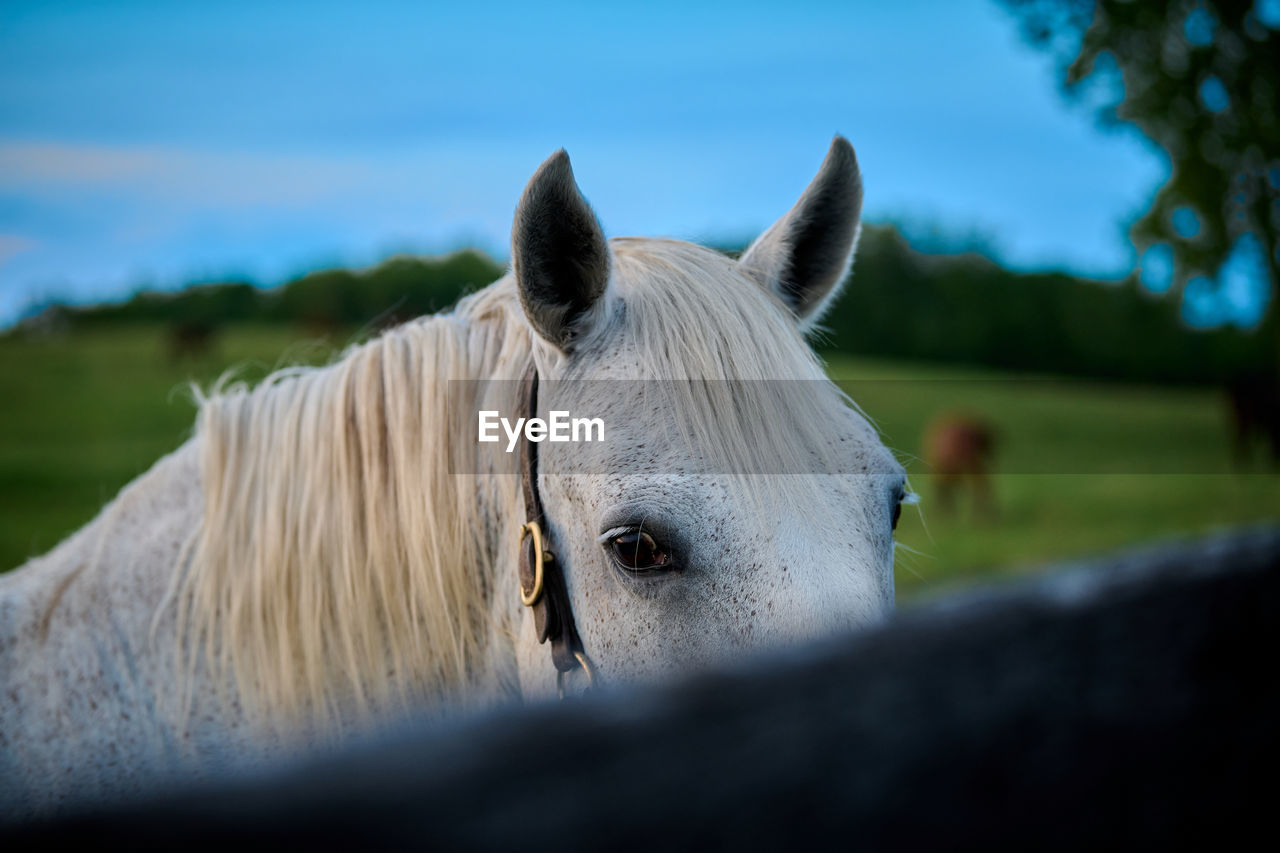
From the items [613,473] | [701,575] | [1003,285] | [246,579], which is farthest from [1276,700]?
[1003,285]

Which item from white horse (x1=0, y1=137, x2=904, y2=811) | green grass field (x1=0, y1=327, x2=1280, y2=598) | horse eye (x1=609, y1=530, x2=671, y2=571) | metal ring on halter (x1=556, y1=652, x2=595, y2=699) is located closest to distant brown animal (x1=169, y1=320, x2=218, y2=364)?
green grass field (x1=0, y1=327, x2=1280, y2=598)

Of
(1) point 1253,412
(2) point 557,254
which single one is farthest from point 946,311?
(2) point 557,254

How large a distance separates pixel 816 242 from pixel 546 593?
1.37 meters

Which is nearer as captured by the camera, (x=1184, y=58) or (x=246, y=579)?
(x=246, y=579)

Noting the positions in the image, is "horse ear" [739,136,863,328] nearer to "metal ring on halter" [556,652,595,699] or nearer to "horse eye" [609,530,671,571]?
"horse eye" [609,530,671,571]

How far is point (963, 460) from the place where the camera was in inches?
679

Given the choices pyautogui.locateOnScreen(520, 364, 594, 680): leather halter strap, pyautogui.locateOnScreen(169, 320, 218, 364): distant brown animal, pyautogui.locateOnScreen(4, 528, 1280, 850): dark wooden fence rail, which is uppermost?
pyautogui.locateOnScreen(169, 320, 218, 364): distant brown animal

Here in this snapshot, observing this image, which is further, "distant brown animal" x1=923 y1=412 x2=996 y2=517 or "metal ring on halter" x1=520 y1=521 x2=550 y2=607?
"distant brown animal" x1=923 y1=412 x2=996 y2=517

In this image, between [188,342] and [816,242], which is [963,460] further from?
[188,342]

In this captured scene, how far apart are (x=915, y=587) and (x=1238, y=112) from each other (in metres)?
22.4

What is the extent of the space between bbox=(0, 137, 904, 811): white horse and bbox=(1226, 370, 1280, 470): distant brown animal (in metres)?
25.9

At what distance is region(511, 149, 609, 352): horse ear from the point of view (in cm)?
173

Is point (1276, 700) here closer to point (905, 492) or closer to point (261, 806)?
point (261, 806)

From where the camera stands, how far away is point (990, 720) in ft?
1.69
